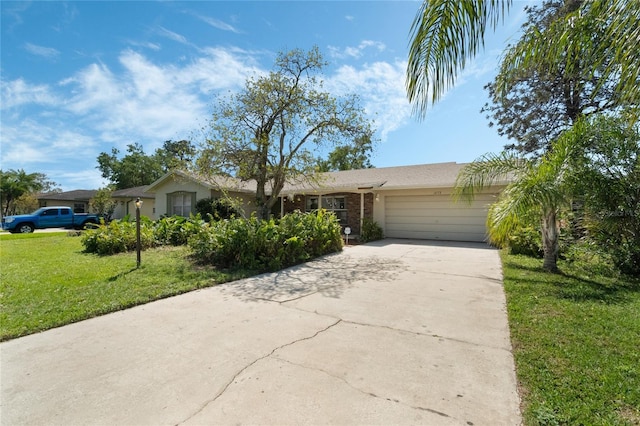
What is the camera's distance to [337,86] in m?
10.1

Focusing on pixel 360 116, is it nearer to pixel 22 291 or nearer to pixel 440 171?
pixel 440 171

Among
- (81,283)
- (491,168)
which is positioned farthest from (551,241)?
(81,283)

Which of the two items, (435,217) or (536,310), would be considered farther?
(435,217)

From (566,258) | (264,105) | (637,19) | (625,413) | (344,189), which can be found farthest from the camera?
(344,189)

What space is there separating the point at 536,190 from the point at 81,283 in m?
9.15

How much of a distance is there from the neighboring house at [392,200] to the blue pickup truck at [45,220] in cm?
828

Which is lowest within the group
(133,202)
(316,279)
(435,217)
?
(316,279)

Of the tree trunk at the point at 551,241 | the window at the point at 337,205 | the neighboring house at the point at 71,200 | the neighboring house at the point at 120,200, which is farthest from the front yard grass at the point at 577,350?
the neighboring house at the point at 71,200

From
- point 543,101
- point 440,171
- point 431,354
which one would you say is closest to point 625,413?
point 431,354

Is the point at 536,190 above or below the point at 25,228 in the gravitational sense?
above

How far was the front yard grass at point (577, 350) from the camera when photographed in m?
2.31

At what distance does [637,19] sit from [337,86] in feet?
26.9

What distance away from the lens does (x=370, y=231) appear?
14.1 meters

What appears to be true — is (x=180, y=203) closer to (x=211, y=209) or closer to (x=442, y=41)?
(x=211, y=209)
